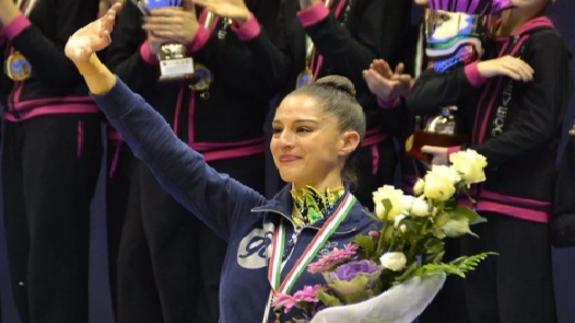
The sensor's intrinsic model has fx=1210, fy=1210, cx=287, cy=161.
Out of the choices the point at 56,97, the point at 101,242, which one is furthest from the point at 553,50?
the point at 101,242

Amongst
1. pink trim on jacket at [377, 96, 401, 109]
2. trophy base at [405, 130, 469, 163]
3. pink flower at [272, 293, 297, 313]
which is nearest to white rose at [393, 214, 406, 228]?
pink flower at [272, 293, 297, 313]

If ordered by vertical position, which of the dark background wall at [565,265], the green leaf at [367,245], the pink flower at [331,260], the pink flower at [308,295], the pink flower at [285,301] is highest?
the green leaf at [367,245]

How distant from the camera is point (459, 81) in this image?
3.36m

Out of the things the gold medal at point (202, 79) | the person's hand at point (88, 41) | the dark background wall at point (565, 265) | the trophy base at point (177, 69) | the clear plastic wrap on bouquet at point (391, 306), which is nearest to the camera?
the clear plastic wrap on bouquet at point (391, 306)

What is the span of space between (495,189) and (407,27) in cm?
61

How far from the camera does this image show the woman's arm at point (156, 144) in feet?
7.63

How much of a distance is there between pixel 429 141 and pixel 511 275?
44 centimetres

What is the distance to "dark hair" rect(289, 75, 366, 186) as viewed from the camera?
2.53 m

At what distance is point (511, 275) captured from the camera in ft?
11.0

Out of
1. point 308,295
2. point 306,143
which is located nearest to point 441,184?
point 308,295

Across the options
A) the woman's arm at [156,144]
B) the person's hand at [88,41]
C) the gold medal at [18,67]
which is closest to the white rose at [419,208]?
the woman's arm at [156,144]

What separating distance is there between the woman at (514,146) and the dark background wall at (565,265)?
0.82m

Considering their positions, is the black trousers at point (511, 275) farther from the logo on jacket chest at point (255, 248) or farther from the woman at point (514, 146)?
the logo on jacket chest at point (255, 248)

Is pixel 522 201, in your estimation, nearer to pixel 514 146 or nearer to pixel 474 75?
pixel 514 146
